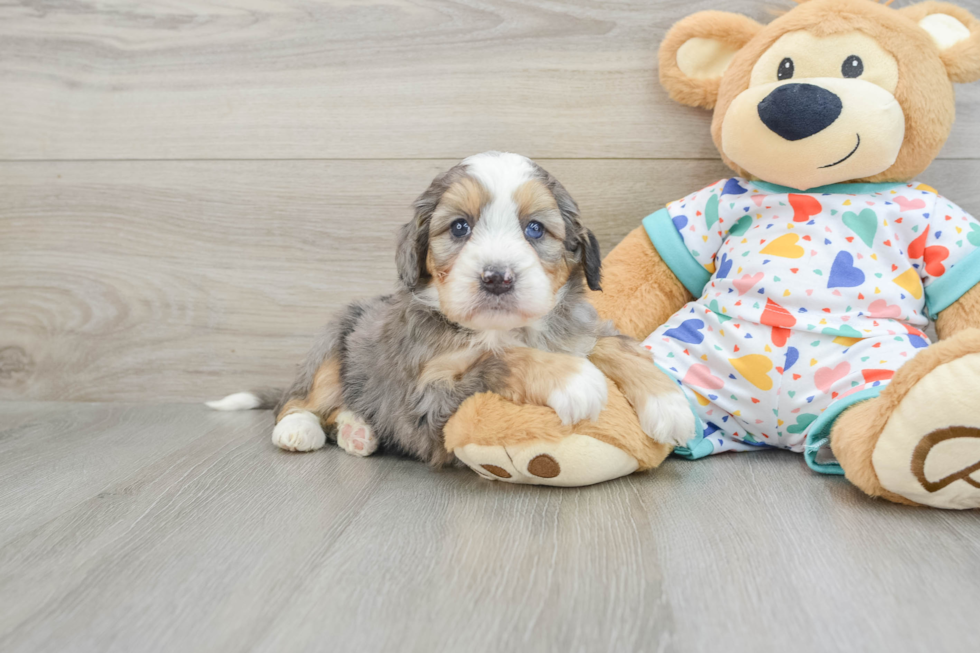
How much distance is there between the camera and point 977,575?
1047 millimetres

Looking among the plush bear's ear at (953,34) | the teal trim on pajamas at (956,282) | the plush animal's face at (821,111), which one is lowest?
the teal trim on pajamas at (956,282)

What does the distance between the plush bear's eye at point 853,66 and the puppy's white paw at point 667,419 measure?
2.83 feet

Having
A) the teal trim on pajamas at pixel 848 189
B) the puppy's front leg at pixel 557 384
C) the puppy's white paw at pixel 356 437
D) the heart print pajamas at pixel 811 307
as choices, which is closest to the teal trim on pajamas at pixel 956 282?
the heart print pajamas at pixel 811 307

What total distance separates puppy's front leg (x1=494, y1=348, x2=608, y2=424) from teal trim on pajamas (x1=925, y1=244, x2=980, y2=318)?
842 millimetres

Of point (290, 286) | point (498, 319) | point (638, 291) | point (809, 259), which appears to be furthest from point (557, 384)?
point (290, 286)

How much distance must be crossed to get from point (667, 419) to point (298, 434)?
96cm

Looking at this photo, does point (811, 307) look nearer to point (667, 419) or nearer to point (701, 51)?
point (667, 419)

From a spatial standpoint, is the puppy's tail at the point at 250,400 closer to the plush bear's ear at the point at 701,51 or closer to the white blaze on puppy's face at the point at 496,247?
the white blaze on puppy's face at the point at 496,247

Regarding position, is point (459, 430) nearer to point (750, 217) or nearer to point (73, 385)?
point (750, 217)

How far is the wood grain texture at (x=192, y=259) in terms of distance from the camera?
228cm

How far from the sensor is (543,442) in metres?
1.41

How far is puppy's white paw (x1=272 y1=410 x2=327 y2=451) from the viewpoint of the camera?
1.86m

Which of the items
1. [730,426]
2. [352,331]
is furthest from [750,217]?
[352,331]

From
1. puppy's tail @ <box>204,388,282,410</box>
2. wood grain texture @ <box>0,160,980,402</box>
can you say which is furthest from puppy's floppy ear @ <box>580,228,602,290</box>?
puppy's tail @ <box>204,388,282,410</box>
